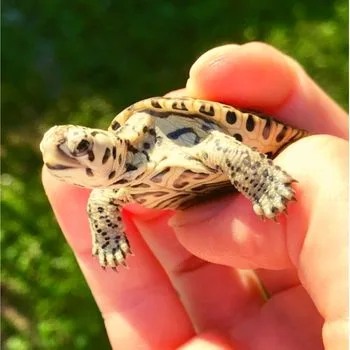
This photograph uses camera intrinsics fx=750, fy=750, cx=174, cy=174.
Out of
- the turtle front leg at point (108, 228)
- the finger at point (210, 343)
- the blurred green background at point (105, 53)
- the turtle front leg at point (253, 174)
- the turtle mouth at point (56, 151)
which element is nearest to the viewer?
the turtle mouth at point (56, 151)

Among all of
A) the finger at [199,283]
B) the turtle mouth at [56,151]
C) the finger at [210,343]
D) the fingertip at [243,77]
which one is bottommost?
the finger at [210,343]

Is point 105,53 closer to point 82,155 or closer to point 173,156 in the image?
point 173,156

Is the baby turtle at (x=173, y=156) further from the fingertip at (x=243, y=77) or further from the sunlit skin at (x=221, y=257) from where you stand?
the fingertip at (x=243, y=77)

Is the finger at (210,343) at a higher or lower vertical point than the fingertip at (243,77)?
lower

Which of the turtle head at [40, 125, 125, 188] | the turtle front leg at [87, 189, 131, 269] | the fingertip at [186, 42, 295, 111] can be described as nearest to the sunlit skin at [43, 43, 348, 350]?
the fingertip at [186, 42, 295, 111]

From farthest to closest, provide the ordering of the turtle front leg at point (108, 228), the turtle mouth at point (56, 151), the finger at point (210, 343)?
the finger at point (210, 343) → the turtle front leg at point (108, 228) → the turtle mouth at point (56, 151)

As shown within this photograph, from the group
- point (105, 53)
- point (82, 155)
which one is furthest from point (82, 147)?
point (105, 53)

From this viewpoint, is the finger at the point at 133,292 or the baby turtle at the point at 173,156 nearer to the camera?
the baby turtle at the point at 173,156

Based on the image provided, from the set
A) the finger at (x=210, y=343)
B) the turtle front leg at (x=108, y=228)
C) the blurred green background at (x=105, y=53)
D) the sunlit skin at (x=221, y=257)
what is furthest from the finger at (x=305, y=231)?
the blurred green background at (x=105, y=53)
